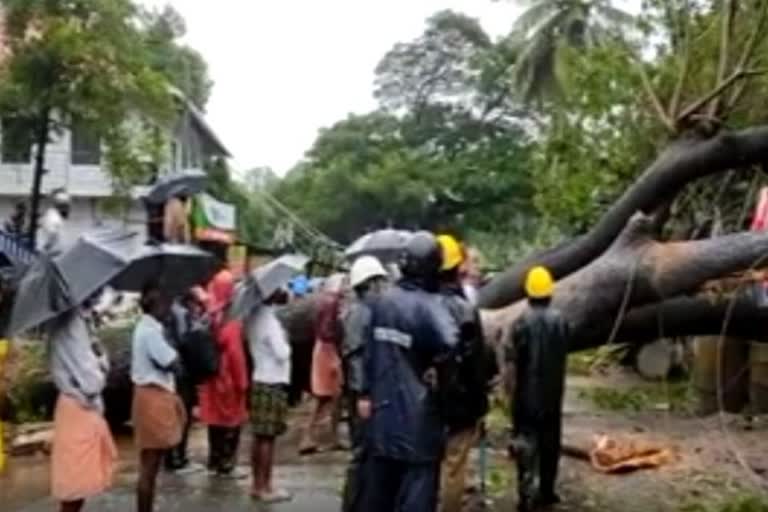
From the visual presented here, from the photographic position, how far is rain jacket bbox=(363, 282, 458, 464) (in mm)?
7156

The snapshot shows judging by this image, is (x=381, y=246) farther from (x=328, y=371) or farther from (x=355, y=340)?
(x=355, y=340)

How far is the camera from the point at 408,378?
7195 mm

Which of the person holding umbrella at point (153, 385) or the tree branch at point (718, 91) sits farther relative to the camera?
the tree branch at point (718, 91)

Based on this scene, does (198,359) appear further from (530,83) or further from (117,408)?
(530,83)

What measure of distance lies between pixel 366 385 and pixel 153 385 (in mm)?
1957

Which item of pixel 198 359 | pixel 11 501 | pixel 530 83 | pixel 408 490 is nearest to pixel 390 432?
pixel 408 490

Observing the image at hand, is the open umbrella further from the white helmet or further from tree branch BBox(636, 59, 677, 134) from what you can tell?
tree branch BBox(636, 59, 677, 134)

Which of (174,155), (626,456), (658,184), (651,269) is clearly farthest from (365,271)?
(174,155)

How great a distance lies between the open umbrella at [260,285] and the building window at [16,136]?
19403 millimetres

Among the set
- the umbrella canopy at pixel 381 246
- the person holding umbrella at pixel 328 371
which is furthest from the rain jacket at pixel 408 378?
the umbrella canopy at pixel 381 246

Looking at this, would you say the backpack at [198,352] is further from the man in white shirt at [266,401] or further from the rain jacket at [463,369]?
the rain jacket at [463,369]

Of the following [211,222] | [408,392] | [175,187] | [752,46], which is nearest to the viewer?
[408,392]

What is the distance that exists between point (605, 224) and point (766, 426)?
4.36m

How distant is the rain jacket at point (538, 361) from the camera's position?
381 inches
